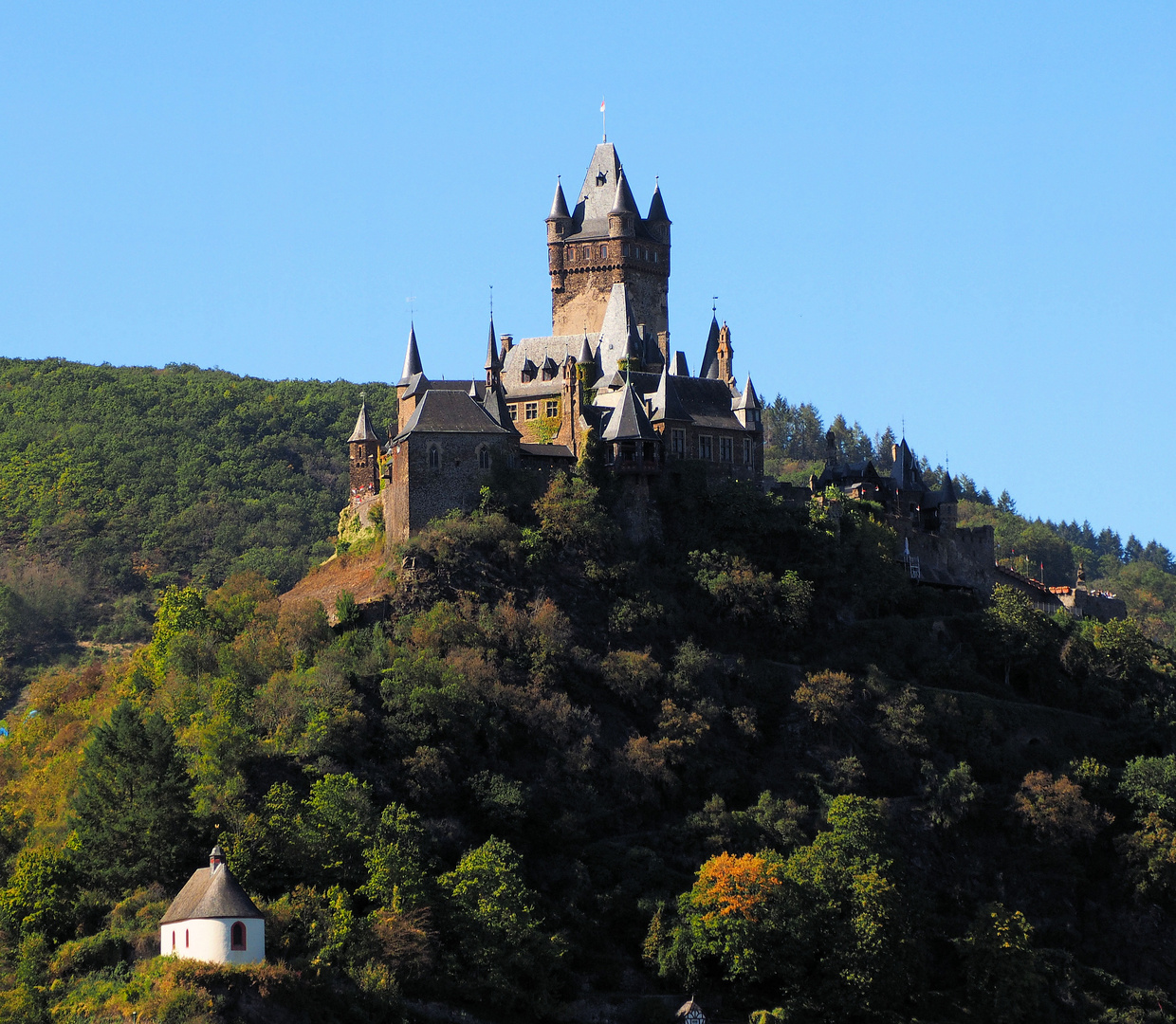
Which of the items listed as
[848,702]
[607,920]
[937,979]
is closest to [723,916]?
[607,920]

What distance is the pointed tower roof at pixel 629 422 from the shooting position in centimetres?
9231

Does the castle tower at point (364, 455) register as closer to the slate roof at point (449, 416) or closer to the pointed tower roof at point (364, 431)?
the pointed tower roof at point (364, 431)

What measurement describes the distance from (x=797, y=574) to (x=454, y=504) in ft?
55.5

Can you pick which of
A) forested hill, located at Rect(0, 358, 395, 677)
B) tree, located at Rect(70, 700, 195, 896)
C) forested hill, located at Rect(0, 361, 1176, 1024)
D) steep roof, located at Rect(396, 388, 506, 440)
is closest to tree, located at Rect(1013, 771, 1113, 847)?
forested hill, located at Rect(0, 361, 1176, 1024)

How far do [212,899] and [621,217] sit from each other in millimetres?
48819

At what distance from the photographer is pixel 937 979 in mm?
80125

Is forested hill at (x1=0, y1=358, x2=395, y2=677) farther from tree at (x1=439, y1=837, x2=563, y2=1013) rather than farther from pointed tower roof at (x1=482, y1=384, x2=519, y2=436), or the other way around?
tree at (x1=439, y1=837, x2=563, y2=1013)

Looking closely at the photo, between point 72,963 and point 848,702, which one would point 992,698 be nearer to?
point 848,702

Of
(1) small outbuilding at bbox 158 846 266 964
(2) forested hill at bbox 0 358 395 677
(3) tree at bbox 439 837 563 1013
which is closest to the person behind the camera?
(1) small outbuilding at bbox 158 846 266 964

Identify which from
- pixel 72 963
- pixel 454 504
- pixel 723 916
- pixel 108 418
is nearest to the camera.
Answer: pixel 72 963

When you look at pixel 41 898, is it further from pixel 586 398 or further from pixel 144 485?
pixel 144 485

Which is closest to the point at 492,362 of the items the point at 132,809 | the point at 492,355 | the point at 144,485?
the point at 492,355

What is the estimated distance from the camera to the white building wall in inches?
2598

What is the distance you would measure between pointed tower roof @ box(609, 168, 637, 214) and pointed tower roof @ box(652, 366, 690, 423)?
41.3 ft
